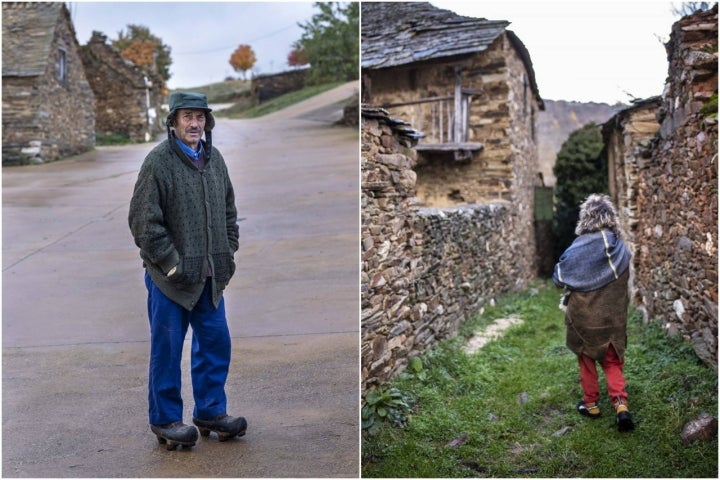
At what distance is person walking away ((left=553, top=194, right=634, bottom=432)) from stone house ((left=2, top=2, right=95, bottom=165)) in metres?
3.09

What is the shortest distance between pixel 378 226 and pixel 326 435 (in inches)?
44.2

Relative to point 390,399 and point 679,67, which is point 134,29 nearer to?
point 390,399

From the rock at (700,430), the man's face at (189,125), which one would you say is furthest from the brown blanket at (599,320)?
the man's face at (189,125)

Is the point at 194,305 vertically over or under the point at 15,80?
under

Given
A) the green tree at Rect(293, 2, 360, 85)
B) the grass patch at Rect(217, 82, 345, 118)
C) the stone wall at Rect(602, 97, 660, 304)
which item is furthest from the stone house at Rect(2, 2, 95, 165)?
the stone wall at Rect(602, 97, 660, 304)

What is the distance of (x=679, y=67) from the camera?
3.49 m

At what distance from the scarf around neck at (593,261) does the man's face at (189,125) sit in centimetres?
182

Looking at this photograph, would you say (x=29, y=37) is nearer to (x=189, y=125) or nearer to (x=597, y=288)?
(x=189, y=125)

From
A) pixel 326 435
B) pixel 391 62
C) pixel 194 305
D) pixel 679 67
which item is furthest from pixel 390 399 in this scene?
pixel 391 62

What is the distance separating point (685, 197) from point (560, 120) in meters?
1.21

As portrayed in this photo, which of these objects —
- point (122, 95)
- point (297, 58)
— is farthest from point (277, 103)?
point (122, 95)

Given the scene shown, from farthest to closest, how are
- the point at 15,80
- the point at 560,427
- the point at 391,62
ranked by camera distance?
1. the point at 391,62
2. the point at 15,80
3. the point at 560,427

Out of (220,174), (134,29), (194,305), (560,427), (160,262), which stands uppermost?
(134,29)

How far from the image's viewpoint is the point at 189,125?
2471 mm
